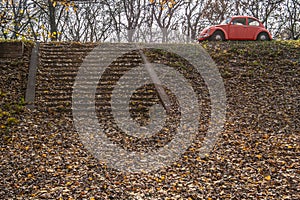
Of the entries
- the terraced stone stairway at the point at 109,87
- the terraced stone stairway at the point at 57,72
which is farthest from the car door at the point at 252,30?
the terraced stone stairway at the point at 57,72

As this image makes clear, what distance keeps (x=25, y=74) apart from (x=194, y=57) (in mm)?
5565

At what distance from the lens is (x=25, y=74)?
33.8ft

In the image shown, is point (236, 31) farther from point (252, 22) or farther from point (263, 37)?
point (263, 37)

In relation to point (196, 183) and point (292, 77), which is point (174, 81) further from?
point (196, 183)

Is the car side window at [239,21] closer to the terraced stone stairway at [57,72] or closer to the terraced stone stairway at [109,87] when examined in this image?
the terraced stone stairway at [109,87]

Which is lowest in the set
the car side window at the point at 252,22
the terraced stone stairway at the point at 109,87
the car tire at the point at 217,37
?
the terraced stone stairway at the point at 109,87

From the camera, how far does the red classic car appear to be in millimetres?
15180

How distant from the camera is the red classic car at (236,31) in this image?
1518cm

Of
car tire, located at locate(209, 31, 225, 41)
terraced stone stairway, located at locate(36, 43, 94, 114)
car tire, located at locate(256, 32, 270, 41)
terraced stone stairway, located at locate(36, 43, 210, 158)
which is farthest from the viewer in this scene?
car tire, located at locate(256, 32, 270, 41)

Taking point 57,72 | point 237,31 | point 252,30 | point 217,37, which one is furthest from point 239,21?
point 57,72

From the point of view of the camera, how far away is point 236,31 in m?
15.2

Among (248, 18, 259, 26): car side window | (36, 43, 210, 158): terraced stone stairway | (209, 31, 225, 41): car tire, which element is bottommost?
(36, 43, 210, 158): terraced stone stairway

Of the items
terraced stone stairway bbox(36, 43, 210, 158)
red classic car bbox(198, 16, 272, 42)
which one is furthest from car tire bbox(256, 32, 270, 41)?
terraced stone stairway bbox(36, 43, 210, 158)

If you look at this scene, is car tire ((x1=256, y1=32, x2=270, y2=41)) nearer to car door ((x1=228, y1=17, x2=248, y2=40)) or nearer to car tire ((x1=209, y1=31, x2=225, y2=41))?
car door ((x1=228, y1=17, x2=248, y2=40))
